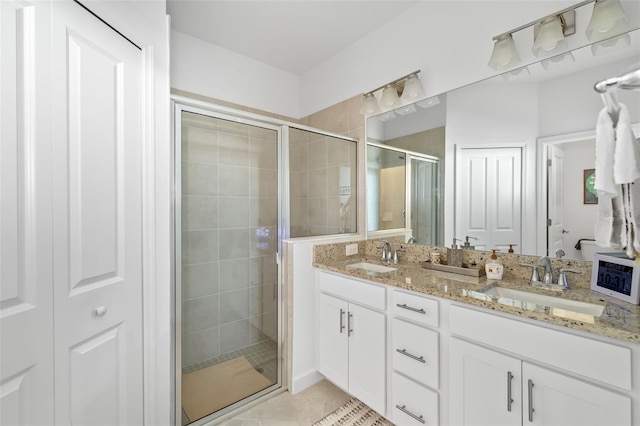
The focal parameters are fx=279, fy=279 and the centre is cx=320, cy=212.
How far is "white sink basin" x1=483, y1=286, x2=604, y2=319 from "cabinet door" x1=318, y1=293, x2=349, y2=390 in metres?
0.89

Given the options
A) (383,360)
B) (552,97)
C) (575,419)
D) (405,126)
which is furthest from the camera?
(405,126)

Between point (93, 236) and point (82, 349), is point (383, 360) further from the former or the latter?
point (93, 236)

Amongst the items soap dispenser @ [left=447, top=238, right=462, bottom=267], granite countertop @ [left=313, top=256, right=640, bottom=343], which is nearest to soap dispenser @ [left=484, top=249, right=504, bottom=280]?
granite countertop @ [left=313, top=256, right=640, bottom=343]

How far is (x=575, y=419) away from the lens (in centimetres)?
100

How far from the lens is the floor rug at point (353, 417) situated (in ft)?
5.55

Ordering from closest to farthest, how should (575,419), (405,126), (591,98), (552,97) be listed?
(575,419) → (591,98) → (552,97) → (405,126)

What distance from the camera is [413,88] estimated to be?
1979 millimetres

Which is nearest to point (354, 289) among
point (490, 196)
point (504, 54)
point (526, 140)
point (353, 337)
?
point (353, 337)

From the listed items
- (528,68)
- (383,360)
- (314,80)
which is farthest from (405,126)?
(383,360)

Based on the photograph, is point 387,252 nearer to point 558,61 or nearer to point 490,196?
point 490,196

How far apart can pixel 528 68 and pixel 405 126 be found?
790 mm

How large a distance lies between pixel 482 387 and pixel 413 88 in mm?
1813

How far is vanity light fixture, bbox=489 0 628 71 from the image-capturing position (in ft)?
4.20

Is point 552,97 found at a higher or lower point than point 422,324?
higher
